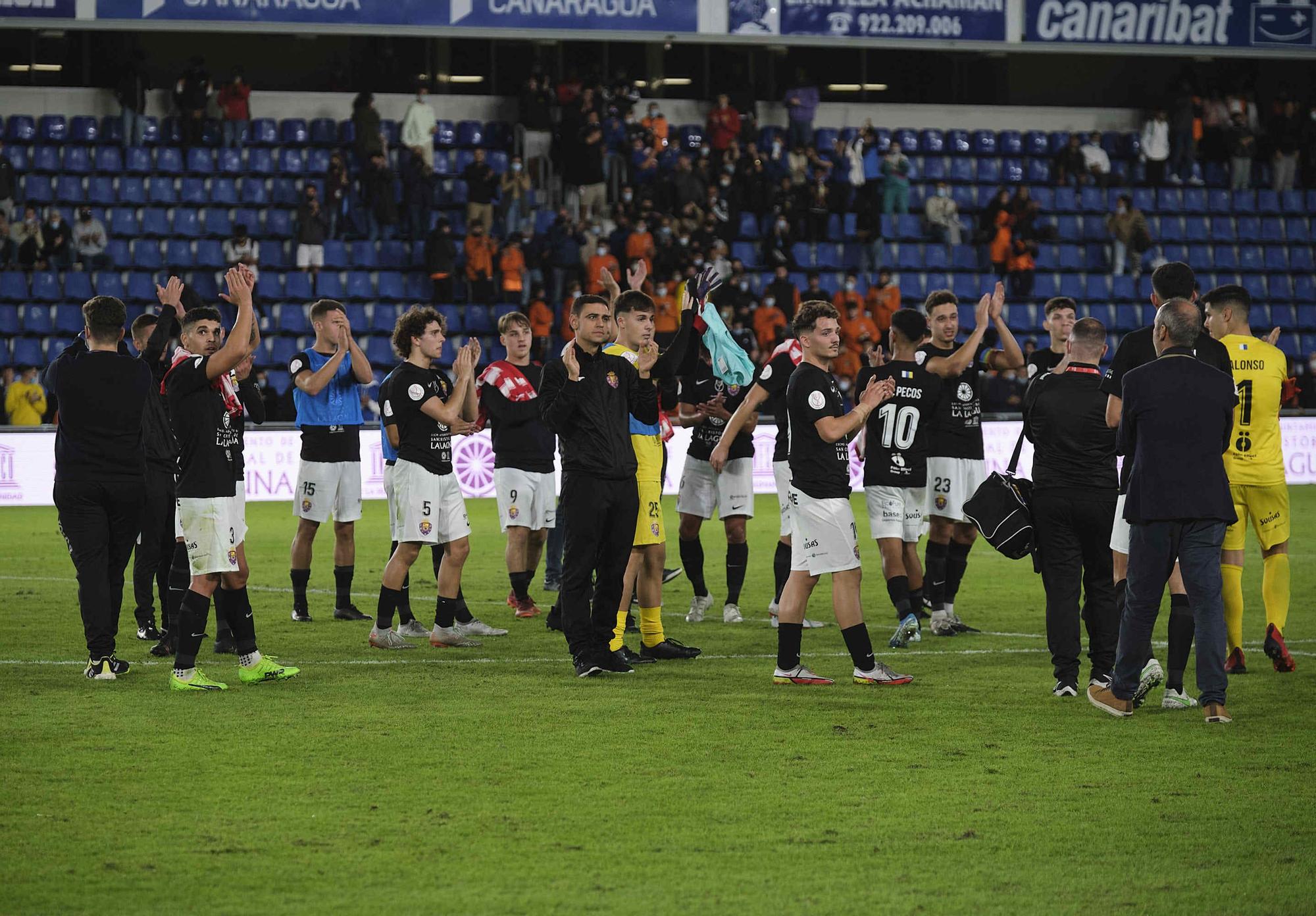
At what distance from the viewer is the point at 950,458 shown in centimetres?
1147

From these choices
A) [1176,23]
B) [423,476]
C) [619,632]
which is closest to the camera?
[619,632]

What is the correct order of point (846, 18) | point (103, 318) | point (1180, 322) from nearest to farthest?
point (1180, 322), point (103, 318), point (846, 18)

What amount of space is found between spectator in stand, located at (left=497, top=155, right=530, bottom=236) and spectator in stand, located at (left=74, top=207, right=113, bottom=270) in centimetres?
690

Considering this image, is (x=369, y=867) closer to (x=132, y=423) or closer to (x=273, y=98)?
(x=132, y=423)

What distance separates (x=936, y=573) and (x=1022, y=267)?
66.3 feet

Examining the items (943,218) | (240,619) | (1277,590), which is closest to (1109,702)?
(1277,590)

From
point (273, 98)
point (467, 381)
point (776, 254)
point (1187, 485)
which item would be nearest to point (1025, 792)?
point (1187, 485)

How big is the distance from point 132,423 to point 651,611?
10.7 feet

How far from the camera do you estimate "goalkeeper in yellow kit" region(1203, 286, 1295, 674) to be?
911 centimetres

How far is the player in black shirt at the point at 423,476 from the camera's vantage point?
1004cm

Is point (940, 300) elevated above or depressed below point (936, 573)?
above

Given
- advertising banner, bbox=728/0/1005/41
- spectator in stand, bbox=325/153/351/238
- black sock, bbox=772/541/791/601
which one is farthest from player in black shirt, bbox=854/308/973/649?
spectator in stand, bbox=325/153/351/238

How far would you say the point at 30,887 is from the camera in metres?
5.12

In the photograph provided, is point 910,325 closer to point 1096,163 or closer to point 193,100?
point 193,100
